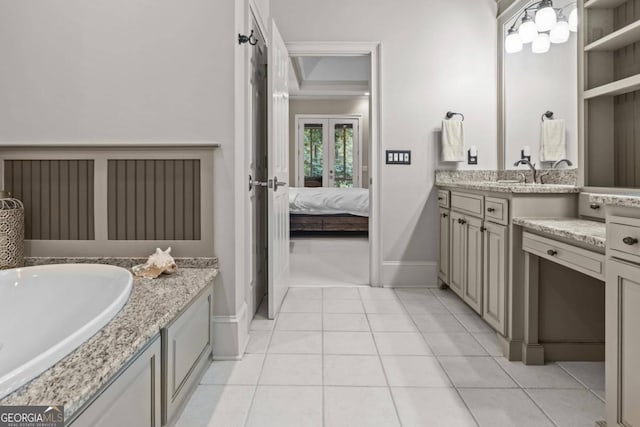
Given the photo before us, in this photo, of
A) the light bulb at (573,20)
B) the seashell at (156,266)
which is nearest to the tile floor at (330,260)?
the seashell at (156,266)

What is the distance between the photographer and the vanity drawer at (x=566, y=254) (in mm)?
1649

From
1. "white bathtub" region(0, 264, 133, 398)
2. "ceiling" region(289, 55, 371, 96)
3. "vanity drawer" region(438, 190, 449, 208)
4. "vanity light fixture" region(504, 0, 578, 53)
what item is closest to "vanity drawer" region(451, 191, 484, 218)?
"vanity drawer" region(438, 190, 449, 208)

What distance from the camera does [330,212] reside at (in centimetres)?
673

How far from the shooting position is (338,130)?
9.76 metres

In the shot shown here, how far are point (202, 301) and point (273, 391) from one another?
1.70ft

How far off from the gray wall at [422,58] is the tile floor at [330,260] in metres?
1.06

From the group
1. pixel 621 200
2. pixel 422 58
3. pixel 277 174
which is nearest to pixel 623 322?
pixel 621 200

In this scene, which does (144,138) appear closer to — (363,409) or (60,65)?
(60,65)

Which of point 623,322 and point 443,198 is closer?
point 623,322

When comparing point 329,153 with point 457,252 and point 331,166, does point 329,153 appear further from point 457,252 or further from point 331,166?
point 457,252

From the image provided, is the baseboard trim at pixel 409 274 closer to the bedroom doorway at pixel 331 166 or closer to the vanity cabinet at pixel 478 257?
the bedroom doorway at pixel 331 166

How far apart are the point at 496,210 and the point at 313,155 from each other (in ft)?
24.9

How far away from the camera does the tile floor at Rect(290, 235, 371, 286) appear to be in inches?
160

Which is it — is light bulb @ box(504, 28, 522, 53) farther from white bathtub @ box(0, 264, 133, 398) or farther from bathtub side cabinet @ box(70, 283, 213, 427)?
white bathtub @ box(0, 264, 133, 398)
